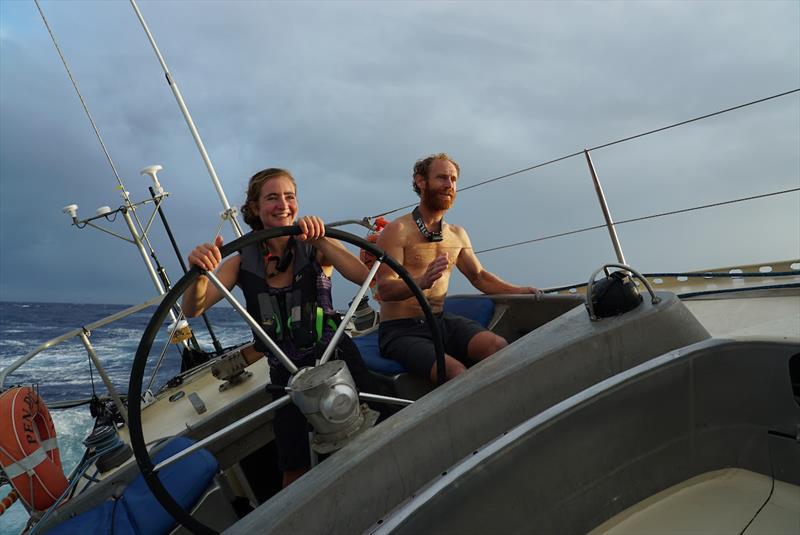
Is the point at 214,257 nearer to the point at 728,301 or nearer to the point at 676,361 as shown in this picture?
the point at 676,361

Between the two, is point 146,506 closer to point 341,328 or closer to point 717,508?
point 341,328

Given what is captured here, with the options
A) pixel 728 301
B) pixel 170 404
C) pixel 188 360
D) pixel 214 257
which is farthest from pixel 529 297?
pixel 188 360

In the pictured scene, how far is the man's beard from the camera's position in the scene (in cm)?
228

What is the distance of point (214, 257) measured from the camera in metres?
1.22

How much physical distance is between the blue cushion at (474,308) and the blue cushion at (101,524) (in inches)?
65.9

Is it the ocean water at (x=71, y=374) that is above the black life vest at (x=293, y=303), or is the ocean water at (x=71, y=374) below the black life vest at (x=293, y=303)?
below

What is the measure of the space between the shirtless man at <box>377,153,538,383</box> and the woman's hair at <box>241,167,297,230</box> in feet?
1.86

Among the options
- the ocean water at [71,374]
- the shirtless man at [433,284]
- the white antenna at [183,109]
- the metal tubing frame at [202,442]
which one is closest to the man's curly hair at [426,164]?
the shirtless man at [433,284]

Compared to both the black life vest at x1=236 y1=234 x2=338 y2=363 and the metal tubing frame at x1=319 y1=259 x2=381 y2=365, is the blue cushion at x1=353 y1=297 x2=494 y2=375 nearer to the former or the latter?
the black life vest at x1=236 y1=234 x2=338 y2=363

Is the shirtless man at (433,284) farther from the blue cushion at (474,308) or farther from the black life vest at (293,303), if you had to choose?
the black life vest at (293,303)

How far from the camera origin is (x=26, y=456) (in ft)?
5.77

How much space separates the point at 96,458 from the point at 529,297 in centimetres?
216

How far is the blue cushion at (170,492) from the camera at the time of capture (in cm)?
128

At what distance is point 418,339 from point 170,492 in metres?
1.04
